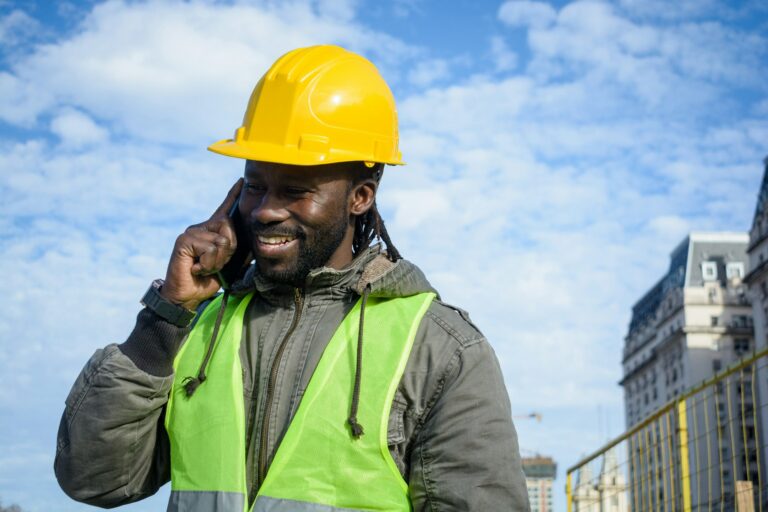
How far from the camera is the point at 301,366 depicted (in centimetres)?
272

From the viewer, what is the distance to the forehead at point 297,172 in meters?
2.87

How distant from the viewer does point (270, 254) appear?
2832 mm

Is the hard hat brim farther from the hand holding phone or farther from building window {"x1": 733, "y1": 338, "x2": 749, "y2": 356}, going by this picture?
building window {"x1": 733, "y1": 338, "x2": 749, "y2": 356}

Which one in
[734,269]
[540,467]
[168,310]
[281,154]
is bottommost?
[168,310]

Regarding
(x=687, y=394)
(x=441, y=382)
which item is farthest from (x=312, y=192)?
(x=687, y=394)

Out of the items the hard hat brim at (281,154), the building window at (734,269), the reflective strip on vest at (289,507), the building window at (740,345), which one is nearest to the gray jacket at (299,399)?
the reflective strip on vest at (289,507)

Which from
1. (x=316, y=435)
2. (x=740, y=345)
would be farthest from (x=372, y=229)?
(x=740, y=345)

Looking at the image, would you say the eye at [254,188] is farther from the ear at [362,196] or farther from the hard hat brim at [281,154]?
the ear at [362,196]

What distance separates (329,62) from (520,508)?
1490 millimetres

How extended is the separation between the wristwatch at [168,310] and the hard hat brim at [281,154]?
0.51 m

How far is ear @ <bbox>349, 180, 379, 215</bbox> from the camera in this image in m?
3.01

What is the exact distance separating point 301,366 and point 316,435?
241 millimetres

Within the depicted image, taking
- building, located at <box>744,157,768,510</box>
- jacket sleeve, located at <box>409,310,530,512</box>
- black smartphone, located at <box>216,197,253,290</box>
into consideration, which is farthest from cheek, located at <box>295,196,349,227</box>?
building, located at <box>744,157,768,510</box>

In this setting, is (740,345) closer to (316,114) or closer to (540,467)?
(316,114)
